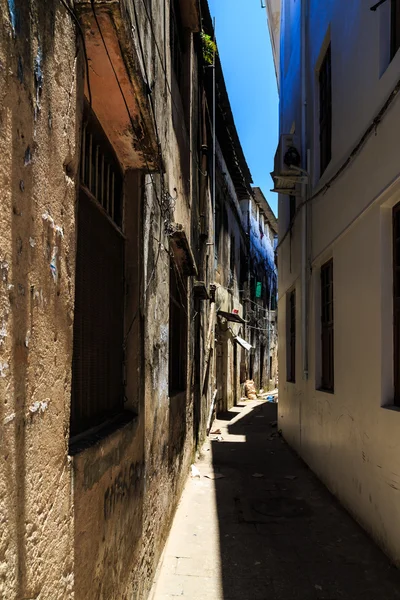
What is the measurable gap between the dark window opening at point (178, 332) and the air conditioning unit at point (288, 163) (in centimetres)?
298

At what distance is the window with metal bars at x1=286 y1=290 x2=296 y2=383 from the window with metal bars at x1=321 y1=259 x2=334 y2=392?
104 inches

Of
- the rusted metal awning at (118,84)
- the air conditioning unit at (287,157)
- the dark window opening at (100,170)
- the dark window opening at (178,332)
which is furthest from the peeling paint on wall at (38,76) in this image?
the air conditioning unit at (287,157)

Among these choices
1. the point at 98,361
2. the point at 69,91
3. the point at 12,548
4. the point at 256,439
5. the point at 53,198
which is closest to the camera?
the point at 12,548

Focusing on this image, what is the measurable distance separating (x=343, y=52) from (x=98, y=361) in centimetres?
548

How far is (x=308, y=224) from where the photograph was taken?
8.70 meters

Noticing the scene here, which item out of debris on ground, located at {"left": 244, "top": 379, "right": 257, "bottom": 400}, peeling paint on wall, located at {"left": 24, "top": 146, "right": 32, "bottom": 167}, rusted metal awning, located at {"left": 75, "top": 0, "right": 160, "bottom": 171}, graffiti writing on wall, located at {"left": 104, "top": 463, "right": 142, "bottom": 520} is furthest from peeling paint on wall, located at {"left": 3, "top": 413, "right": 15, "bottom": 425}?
debris on ground, located at {"left": 244, "top": 379, "right": 257, "bottom": 400}

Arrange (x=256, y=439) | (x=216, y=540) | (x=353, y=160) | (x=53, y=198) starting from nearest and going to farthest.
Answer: (x=53, y=198) < (x=216, y=540) < (x=353, y=160) < (x=256, y=439)

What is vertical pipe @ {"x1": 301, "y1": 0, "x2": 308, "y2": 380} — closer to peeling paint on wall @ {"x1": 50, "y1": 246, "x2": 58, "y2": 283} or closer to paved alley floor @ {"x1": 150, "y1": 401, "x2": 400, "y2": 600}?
Result: paved alley floor @ {"x1": 150, "y1": 401, "x2": 400, "y2": 600}

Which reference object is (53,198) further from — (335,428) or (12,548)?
(335,428)

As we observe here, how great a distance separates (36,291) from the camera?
1.76 meters

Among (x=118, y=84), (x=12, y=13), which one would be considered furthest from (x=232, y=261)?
(x=12, y=13)

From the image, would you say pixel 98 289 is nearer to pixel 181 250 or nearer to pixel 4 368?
pixel 4 368

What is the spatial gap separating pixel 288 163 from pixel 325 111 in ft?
3.70

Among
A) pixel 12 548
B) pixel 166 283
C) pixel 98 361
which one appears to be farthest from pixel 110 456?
pixel 166 283
